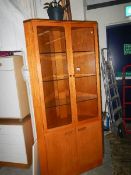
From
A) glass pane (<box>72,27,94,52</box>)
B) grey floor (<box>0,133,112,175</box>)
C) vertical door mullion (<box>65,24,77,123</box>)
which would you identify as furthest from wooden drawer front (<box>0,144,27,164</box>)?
glass pane (<box>72,27,94,52</box>)

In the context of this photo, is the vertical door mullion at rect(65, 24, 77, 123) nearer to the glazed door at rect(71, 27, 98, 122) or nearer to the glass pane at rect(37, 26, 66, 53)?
the glass pane at rect(37, 26, 66, 53)

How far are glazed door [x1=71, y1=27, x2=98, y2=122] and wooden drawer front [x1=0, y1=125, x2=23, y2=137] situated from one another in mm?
863

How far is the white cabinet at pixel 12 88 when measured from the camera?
2.61m

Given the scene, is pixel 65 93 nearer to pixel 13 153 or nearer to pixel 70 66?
pixel 70 66

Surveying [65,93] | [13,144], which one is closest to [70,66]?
[65,93]

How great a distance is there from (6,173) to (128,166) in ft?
5.93

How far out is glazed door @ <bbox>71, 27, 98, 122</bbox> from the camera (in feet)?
8.56

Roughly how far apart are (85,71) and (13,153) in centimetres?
163

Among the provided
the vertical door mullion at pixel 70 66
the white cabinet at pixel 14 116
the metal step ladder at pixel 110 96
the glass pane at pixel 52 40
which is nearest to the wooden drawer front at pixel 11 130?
the white cabinet at pixel 14 116

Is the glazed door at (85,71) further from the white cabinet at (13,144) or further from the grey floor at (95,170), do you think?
the white cabinet at (13,144)

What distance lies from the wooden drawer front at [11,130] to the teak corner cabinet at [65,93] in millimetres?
516

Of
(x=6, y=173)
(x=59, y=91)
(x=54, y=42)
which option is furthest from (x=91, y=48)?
(x=6, y=173)

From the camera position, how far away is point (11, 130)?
2.71 m

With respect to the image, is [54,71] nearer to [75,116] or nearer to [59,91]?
[59,91]
